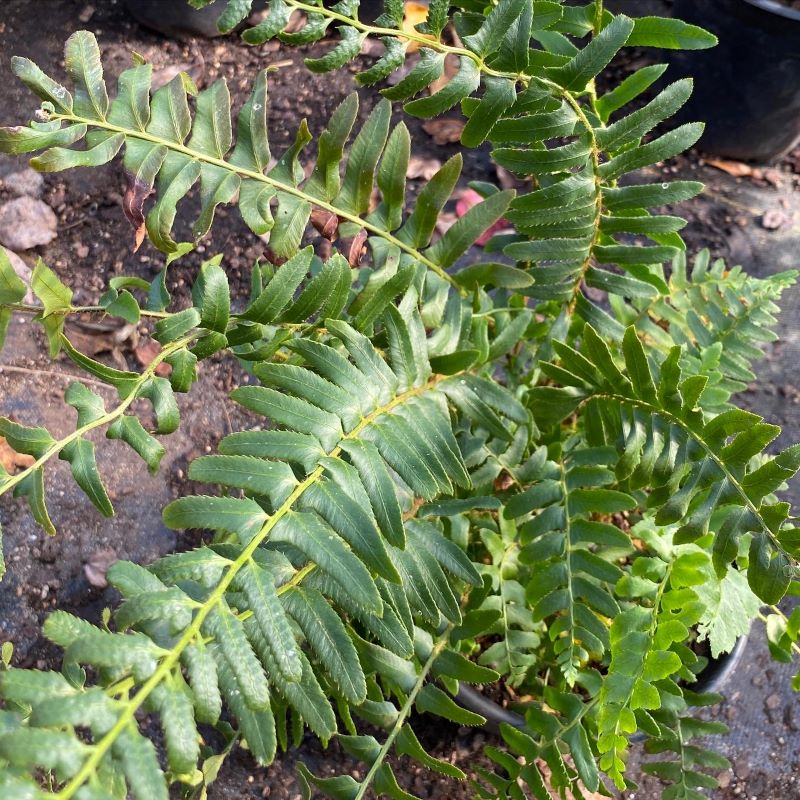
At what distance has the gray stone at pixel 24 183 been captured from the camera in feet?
7.97

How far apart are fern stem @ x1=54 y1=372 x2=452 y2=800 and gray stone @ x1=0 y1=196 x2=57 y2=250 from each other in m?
1.67

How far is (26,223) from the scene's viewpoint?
236 cm

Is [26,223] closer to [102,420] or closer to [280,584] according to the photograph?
[102,420]

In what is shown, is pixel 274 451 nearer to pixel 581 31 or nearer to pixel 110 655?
pixel 110 655

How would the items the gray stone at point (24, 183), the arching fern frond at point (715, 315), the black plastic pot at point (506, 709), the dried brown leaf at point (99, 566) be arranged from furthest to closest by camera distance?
the gray stone at point (24, 183)
the dried brown leaf at point (99, 566)
the arching fern frond at point (715, 315)
the black plastic pot at point (506, 709)

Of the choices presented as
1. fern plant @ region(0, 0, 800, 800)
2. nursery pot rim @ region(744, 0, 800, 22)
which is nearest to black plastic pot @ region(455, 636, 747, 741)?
fern plant @ region(0, 0, 800, 800)

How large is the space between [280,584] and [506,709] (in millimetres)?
702

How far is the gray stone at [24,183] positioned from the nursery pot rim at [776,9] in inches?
83.1

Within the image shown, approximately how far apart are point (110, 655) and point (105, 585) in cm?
127

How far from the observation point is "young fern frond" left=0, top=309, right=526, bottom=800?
0.70 meters

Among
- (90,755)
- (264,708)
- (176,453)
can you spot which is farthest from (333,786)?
(176,453)

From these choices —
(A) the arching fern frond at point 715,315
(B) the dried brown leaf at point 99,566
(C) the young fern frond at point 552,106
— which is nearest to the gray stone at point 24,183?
(B) the dried brown leaf at point 99,566

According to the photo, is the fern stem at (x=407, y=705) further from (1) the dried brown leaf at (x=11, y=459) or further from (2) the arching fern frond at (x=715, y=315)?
(1) the dried brown leaf at (x=11, y=459)

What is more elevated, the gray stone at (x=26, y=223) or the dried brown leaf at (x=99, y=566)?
the gray stone at (x=26, y=223)
